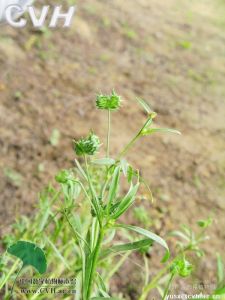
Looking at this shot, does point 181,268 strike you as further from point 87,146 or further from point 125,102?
point 125,102

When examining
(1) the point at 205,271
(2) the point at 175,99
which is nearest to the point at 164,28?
(2) the point at 175,99

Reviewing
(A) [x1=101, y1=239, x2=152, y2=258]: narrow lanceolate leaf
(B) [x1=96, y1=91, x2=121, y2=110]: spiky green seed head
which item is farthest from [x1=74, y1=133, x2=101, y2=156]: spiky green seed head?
(A) [x1=101, y1=239, x2=152, y2=258]: narrow lanceolate leaf

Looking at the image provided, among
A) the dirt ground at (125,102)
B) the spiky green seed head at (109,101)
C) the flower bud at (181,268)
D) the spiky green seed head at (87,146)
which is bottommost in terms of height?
the dirt ground at (125,102)

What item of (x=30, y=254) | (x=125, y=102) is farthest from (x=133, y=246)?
(x=125, y=102)

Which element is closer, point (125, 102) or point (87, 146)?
point (87, 146)

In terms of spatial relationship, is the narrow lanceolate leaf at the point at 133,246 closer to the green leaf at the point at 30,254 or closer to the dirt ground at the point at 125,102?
the green leaf at the point at 30,254

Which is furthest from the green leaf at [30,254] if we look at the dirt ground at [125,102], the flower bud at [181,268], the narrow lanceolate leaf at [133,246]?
the dirt ground at [125,102]
